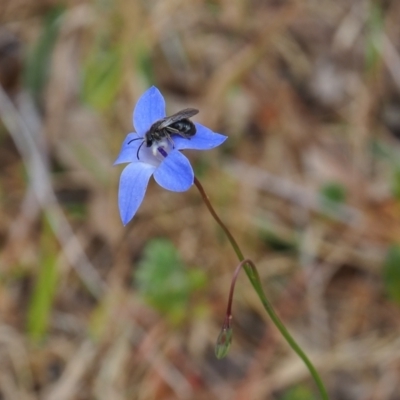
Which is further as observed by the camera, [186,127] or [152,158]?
[152,158]

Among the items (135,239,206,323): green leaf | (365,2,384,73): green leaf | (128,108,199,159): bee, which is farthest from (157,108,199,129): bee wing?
(365,2,384,73): green leaf

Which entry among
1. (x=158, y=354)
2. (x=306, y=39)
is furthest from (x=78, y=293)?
(x=306, y=39)

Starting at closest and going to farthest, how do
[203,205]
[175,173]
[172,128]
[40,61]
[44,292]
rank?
[175,173]
[172,128]
[44,292]
[203,205]
[40,61]

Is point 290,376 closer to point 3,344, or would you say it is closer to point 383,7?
point 3,344

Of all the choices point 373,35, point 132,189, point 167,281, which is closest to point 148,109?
point 132,189

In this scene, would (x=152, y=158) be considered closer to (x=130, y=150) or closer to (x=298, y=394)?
(x=130, y=150)

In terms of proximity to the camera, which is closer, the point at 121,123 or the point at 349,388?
the point at 349,388

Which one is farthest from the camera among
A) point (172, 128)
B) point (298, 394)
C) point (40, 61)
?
point (40, 61)
